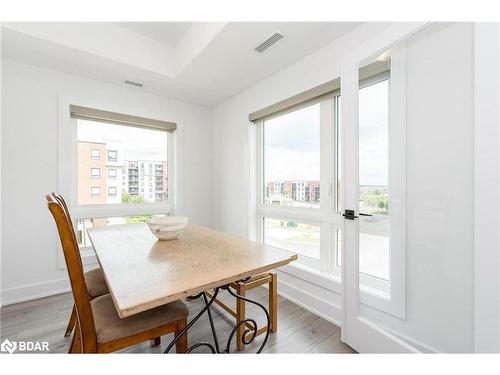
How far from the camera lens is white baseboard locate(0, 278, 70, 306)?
221 cm

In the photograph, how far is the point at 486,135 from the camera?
1003 mm

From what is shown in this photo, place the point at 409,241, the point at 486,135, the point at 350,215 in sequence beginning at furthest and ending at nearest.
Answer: the point at 350,215 → the point at 409,241 → the point at 486,135

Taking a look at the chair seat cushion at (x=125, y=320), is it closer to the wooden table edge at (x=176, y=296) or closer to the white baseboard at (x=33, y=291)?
the wooden table edge at (x=176, y=296)

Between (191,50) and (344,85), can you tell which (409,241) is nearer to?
(344,85)

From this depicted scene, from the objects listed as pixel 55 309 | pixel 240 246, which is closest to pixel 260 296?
pixel 240 246

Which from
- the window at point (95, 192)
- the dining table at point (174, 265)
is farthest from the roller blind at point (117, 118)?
the dining table at point (174, 265)

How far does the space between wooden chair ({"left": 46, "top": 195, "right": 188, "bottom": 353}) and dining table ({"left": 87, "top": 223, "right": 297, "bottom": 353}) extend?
93 mm

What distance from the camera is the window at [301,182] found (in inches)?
83.3

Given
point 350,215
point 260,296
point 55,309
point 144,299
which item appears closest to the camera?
point 144,299

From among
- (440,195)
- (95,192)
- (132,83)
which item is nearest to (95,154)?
(95,192)

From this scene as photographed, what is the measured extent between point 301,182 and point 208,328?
5.33 ft

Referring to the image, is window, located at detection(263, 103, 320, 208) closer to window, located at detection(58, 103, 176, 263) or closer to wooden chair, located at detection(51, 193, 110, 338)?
window, located at detection(58, 103, 176, 263)

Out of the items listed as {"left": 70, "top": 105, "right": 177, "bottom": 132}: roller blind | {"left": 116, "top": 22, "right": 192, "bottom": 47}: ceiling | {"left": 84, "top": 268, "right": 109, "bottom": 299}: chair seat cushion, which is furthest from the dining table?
{"left": 116, "top": 22, "right": 192, "bottom": 47}: ceiling

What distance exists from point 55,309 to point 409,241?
3052 millimetres
